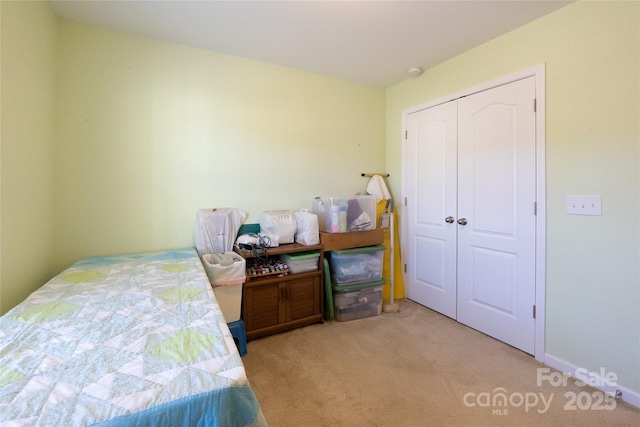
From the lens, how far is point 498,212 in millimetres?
2307

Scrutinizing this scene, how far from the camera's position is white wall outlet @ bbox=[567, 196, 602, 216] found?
68.9 inches

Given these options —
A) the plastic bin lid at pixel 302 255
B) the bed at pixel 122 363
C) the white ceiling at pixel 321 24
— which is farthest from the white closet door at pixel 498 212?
the bed at pixel 122 363

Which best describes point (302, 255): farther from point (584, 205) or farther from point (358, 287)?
Answer: point (584, 205)

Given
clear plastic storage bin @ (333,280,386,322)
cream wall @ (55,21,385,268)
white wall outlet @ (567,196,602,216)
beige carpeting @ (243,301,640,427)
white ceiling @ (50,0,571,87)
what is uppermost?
white ceiling @ (50,0,571,87)

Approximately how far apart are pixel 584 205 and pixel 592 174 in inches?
7.7

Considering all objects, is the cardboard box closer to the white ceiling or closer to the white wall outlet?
the white wall outlet

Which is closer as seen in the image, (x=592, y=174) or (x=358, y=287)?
(x=592, y=174)

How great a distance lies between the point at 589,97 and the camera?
1.77 m

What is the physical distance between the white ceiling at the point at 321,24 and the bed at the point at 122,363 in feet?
6.01

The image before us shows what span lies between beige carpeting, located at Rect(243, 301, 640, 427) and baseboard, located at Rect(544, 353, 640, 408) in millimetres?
48

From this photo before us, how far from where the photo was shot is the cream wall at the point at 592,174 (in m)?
1.63

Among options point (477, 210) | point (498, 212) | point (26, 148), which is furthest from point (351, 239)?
point (26, 148)

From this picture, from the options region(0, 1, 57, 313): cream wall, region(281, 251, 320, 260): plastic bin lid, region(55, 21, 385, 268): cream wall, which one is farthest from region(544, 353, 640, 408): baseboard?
region(0, 1, 57, 313): cream wall

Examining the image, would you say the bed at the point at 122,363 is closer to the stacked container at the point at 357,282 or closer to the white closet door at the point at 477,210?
the stacked container at the point at 357,282
